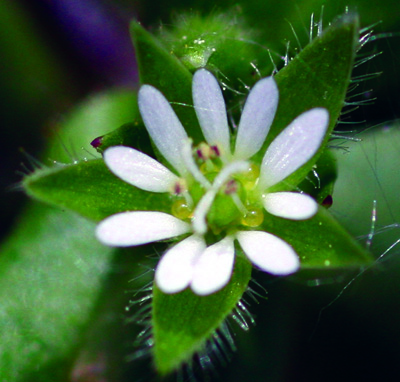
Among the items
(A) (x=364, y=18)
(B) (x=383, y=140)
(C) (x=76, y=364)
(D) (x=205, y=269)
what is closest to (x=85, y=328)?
(C) (x=76, y=364)

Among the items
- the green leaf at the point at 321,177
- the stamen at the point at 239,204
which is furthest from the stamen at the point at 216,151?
the green leaf at the point at 321,177

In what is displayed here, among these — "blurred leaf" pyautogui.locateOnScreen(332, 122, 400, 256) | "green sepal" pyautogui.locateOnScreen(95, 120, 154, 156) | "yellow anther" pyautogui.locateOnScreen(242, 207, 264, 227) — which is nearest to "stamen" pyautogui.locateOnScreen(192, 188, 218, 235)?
"yellow anther" pyautogui.locateOnScreen(242, 207, 264, 227)

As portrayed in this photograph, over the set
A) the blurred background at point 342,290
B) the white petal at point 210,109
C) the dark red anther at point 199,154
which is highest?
the white petal at point 210,109

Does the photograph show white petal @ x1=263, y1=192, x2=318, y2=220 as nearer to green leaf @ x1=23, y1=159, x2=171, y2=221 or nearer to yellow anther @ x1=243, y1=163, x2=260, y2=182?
yellow anther @ x1=243, y1=163, x2=260, y2=182

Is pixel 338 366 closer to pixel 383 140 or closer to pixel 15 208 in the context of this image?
pixel 383 140

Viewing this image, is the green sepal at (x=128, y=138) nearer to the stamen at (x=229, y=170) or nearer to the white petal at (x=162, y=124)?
the white petal at (x=162, y=124)

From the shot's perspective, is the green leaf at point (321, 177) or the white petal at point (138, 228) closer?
the white petal at point (138, 228)

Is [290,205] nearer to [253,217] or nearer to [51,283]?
[253,217]
